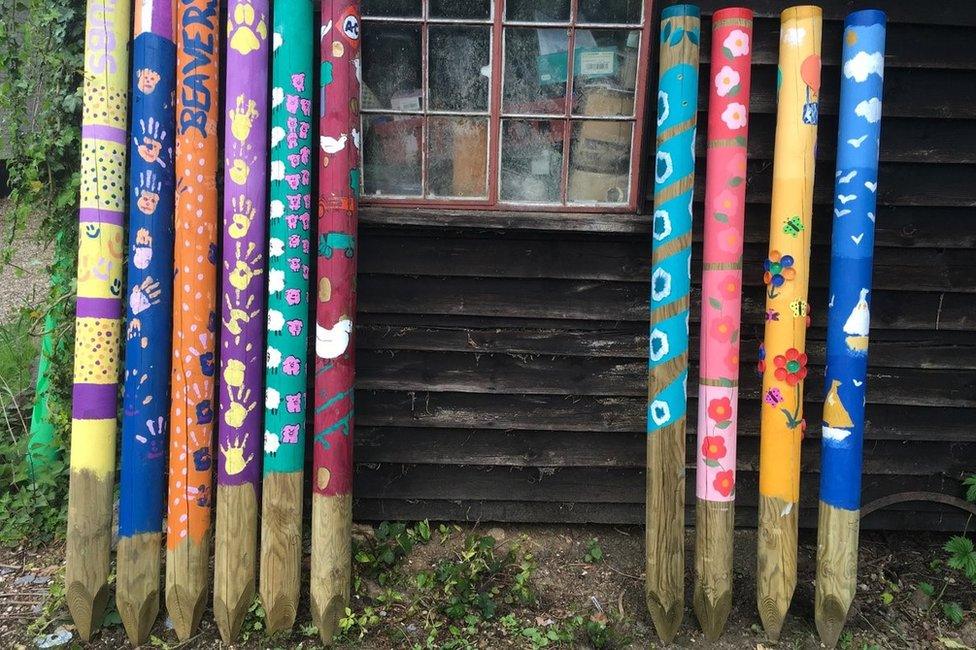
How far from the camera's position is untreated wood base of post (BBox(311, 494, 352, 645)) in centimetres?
254

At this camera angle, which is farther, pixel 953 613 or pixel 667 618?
pixel 953 613

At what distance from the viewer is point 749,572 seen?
3014 millimetres

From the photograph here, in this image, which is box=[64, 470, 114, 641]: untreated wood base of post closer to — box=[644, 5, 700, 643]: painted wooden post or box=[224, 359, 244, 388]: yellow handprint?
box=[224, 359, 244, 388]: yellow handprint

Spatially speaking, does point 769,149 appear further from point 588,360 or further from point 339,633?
point 339,633

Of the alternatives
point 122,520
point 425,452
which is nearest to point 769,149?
point 425,452

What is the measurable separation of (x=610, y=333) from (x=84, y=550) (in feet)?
7.45

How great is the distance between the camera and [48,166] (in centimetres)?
283

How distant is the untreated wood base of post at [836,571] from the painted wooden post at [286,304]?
2059 mm

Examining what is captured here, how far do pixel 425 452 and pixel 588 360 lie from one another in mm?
868

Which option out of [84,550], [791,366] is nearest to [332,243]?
[84,550]

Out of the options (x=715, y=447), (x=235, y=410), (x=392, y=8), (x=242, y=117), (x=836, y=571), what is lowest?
(x=836, y=571)

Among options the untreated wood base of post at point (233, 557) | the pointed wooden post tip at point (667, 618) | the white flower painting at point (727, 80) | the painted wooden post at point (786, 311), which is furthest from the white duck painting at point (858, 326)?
the untreated wood base of post at point (233, 557)

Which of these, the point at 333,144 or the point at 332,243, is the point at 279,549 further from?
the point at 333,144

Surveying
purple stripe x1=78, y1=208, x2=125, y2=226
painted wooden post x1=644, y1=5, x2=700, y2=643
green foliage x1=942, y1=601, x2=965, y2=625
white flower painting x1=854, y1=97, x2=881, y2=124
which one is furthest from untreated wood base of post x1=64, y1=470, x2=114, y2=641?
green foliage x1=942, y1=601, x2=965, y2=625
